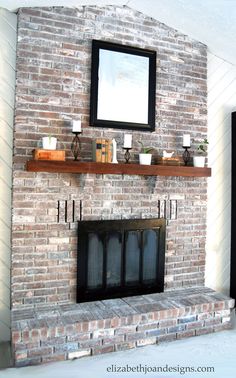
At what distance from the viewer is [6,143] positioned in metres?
2.59

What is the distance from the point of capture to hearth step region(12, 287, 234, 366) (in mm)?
2289

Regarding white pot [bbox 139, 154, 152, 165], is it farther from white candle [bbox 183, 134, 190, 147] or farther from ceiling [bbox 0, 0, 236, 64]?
ceiling [bbox 0, 0, 236, 64]

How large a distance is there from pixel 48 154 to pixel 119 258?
1.13 meters

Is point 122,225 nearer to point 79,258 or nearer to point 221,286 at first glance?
point 79,258

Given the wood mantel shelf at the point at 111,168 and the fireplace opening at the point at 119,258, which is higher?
the wood mantel shelf at the point at 111,168

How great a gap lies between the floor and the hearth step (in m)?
0.08

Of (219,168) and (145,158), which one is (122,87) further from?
(219,168)

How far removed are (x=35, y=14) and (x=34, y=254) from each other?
1.95m

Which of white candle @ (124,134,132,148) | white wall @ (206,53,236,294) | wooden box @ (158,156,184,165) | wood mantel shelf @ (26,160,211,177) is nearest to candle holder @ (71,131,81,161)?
wood mantel shelf @ (26,160,211,177)

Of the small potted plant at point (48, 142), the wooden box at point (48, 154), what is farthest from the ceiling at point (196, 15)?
the wooden box at point (48, 154)

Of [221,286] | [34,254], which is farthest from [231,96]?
[34,254]

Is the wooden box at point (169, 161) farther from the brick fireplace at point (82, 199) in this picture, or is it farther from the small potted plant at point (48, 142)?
the small potted plant at point (48, 142)

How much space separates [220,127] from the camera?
11.1 feet

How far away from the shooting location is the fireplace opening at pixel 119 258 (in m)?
2.81
